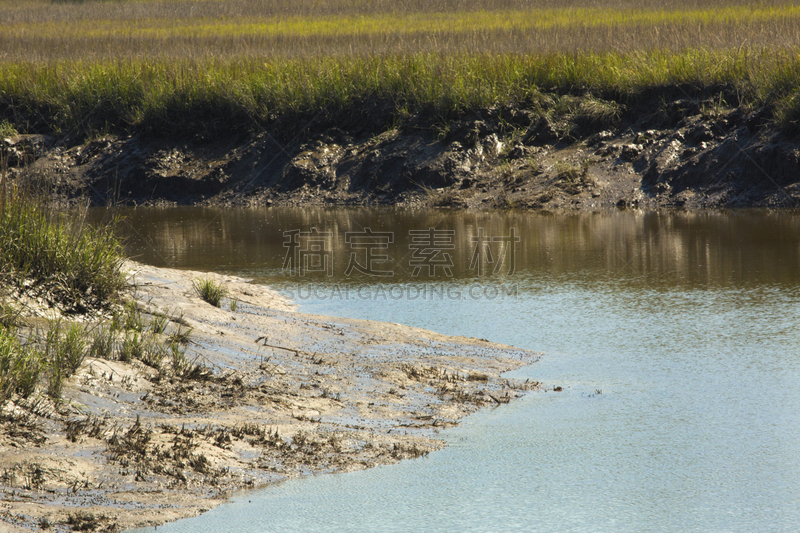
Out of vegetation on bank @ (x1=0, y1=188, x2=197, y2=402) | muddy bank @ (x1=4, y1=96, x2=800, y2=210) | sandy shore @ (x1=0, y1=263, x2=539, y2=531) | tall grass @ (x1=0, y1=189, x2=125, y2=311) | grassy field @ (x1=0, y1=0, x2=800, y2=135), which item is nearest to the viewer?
sandy shore @ (x1=0, y1=263, x2=539, y2=531)

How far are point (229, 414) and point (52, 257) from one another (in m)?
1.95


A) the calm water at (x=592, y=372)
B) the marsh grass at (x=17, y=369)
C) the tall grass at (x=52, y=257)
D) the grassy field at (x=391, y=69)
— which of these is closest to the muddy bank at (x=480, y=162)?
the grassy field at (x=391, y=69)

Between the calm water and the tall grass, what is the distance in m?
2.01

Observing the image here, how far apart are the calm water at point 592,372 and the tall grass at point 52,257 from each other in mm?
2006

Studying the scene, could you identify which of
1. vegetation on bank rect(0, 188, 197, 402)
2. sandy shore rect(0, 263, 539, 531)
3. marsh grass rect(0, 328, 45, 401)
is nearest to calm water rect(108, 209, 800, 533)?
sandy shore rect(0, 263, 539, 531)

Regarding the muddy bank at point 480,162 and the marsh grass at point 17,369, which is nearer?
the marsh grass at point 17,369

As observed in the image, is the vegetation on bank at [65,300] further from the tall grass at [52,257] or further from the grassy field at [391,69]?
the grassy field at [391,69]

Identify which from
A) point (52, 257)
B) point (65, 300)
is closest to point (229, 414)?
point (65, 300)

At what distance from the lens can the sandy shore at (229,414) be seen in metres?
3.40

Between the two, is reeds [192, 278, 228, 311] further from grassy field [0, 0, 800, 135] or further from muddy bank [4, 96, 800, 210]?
grassy field [0, 0, 800, 135]

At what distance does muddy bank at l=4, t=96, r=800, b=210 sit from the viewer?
1151 centimetres

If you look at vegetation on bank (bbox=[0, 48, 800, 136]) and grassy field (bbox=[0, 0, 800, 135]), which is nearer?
vegetation on bank (bbox=[0, 48, 800, 136])

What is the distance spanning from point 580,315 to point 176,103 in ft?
33.6

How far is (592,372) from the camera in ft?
17.2
